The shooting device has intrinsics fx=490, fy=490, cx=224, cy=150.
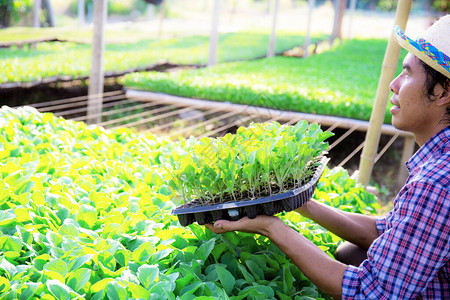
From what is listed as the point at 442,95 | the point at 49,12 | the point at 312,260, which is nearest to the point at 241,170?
the point at 312,260

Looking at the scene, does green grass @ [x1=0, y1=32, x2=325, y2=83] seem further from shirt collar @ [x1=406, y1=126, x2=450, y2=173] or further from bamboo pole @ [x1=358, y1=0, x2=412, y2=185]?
shirt collar @ [x1=406, y1=126, x2=450, y2=173]

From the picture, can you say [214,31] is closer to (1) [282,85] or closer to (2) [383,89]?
(1) [282,85]

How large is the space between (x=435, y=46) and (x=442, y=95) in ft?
0.36

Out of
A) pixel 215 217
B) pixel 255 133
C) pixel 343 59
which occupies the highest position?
pixel 255 133

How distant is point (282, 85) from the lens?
17.3 feet

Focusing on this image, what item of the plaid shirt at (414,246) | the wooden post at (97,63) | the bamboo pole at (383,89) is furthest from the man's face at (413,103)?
the wooden post at (97,63)

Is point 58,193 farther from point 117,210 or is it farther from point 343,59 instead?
point 343,59

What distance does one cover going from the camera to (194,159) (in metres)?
1.11

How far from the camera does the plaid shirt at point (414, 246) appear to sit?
936 millimetres

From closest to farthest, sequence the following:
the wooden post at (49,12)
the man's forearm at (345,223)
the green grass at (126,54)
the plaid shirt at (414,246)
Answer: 1. the plaid shirt at (414,246)
2. the man's forearm at (345,223)
3. the green grass at (126,54)
4. the wooden post at (49,12)

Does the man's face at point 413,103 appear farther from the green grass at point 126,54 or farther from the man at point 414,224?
the green grass at point 126,54

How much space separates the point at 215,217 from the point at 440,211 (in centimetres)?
45

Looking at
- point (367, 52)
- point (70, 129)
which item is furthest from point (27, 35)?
point (367, 52)

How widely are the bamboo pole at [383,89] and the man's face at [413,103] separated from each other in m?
0.91
